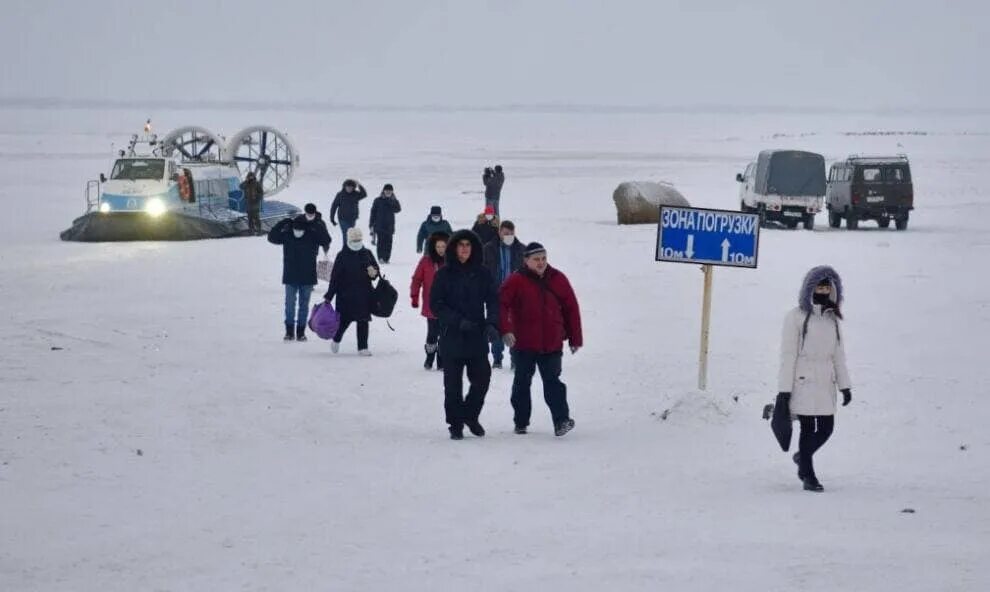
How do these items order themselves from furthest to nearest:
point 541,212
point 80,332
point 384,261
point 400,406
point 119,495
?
point 541,212 < point 384,261 < point 80,332 < point 400,406 < point 119,495

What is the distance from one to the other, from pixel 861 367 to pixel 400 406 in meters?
4.55

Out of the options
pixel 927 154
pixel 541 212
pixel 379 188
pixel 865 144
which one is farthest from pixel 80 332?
pixel 865 144

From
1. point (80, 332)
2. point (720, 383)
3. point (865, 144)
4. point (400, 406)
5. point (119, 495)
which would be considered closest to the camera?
point (119, 495)

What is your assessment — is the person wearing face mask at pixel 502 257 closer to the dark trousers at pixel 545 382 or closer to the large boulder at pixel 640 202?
the dark trousers at pixel 545 382

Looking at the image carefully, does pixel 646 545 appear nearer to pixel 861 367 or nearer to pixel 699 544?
pixel 699 544

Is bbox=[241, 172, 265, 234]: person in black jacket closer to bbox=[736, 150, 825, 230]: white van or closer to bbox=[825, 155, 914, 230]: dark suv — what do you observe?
bbox=[736, 150, 825, 230]: white van

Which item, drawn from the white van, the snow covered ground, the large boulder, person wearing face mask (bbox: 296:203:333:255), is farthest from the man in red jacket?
the white van

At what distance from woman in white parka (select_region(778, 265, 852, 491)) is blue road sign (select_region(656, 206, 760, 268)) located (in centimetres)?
323

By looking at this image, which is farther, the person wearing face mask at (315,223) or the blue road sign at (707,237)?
the person wearing face mask at (315,223)

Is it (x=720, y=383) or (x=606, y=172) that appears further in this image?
(x=606, y=172)

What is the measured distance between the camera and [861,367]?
15.0 metres

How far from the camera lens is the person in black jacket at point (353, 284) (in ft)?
51.9

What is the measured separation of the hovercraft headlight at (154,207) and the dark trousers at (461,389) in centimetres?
2144

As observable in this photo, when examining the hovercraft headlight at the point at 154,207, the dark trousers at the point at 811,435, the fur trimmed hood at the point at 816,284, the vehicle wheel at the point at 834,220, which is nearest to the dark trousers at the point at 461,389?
the dark trousers at the point at 811,435
